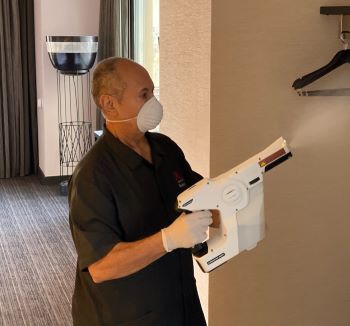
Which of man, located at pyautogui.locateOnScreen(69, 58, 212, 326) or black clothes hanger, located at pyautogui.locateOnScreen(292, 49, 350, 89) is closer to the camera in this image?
man, located at pyautogui.locateOnScreen(69, 58, 212, 326)

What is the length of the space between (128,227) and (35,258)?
2826 millimetres

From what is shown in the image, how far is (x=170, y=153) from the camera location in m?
1.82

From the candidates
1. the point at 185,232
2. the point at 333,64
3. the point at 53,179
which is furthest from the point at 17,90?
the point at 185,232

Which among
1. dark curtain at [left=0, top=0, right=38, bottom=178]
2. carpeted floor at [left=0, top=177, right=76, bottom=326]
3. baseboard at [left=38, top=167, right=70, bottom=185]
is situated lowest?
carpeted floor at [left=0, top=177, right=76, bottom=326]

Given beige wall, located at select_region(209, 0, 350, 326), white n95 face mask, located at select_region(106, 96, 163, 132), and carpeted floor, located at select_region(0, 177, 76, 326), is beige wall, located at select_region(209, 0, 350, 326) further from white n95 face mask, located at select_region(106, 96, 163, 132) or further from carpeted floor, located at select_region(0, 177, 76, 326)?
carpeted floor, located at select_region(0, 177, 76, 326)

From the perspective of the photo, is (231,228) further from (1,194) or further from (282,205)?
(1,194)

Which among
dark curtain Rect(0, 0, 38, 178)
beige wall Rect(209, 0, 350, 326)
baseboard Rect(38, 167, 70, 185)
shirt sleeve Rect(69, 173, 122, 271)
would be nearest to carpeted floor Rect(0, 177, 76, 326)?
baseboard Rect(38, 167, 70, 185)

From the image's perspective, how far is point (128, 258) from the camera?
153 centimetres

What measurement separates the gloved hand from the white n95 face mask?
11.9 inches

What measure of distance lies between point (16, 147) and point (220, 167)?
4.75m

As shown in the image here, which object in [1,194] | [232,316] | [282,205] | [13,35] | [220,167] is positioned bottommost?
[1,194]

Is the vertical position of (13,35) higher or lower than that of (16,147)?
higher

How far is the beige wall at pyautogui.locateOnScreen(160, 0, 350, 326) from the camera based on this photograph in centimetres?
210

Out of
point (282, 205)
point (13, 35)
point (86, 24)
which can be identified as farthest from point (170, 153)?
point (13, 35)
